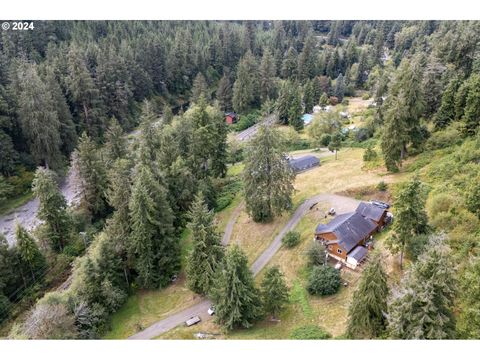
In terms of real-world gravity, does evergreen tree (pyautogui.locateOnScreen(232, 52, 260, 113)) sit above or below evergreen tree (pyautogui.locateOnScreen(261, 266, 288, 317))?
above

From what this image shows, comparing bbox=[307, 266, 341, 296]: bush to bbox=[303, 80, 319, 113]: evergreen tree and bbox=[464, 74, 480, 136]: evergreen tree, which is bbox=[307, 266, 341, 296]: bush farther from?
bbox=[303, 80, 319, 113]: evergreen tree

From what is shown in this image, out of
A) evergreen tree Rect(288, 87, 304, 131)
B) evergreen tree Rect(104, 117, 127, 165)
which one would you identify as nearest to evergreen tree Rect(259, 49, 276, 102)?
evergreen tree Rect(288, 87, 304, 131)

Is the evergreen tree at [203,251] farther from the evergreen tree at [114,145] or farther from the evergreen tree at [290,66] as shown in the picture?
the evergreen tree at [290,66]

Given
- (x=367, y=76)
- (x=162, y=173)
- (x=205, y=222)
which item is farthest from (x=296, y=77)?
(x=205, y=222)

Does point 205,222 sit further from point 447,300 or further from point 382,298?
point 447,300

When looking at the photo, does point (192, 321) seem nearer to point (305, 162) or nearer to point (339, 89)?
point (305, 162)

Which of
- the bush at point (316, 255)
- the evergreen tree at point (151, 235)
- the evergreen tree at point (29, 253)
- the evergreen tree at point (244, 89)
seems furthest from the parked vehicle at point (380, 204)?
the evergreen tree at point (244, 89)

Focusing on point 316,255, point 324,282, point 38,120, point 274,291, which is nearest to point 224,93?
point 38,120
